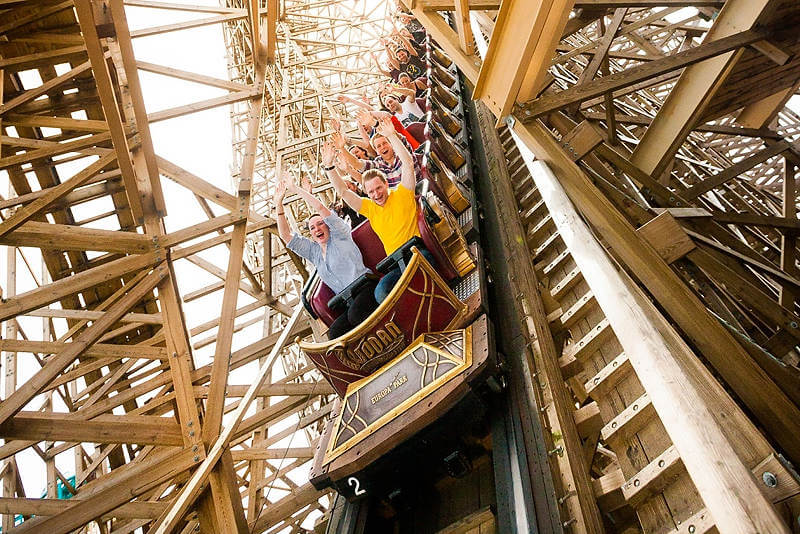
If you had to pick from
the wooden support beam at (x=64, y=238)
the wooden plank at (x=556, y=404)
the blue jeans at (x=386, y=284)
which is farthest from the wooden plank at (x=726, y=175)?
the wooden support beam at (x=64, y=238)

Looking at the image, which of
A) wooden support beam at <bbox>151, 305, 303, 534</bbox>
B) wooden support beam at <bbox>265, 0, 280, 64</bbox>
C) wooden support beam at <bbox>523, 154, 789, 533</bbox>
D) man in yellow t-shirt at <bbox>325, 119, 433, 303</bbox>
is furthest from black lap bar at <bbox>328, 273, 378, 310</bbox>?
wooden support beam at <bbox>265, 0, 280, 64</bbox>

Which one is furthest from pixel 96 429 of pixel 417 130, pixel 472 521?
pixel 417 130

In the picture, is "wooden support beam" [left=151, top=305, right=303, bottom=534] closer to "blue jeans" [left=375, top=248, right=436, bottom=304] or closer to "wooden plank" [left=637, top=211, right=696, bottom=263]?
"blue jeans" [left=375, top=248, right=436, bottom=304]

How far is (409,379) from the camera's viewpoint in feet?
9.14

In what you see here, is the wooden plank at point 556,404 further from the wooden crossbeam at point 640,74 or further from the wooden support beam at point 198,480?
the wooden support beam at point 198,480

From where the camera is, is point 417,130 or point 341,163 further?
point 417,130

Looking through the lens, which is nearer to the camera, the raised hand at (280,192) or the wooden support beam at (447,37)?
the wooden support beam at (447,37)

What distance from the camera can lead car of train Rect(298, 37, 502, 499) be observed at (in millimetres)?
2627

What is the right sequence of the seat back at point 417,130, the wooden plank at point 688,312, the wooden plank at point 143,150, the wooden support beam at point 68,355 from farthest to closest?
the seat back at point 417,130, the wooden plank at point 143,150, the wooden support beam at point 68,355, the wooden plank at point 688,312

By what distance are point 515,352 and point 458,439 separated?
700 mm

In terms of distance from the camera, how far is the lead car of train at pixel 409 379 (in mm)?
2627

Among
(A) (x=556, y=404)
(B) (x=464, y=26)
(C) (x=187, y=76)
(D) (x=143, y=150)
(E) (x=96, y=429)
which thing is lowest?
(A) (x=556, y=404)

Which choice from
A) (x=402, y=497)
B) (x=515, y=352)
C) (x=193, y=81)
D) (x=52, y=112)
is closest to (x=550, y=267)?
(x=515, y=352)

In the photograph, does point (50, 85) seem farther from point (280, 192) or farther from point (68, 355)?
point (68, 355)
